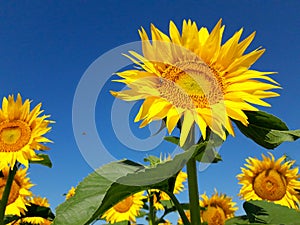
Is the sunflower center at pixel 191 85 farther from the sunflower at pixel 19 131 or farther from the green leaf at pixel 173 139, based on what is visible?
the sunflower at pixel 19 131

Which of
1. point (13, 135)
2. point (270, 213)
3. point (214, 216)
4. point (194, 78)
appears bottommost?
point (270, 213)

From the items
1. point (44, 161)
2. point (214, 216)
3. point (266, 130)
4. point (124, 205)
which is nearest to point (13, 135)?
point (44, 161)

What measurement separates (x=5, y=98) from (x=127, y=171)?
9.17 feet

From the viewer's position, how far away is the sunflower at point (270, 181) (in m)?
4.46

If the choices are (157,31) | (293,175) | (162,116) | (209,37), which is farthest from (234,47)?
(293,175)

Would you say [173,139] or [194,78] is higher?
[194,78]

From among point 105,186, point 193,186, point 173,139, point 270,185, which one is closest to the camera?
point 105,186

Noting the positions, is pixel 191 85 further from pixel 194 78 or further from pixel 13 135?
pixel 13 135

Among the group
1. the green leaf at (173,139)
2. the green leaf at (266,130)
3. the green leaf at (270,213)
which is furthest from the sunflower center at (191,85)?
the green leaf at (270,213)

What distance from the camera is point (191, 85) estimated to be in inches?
75.9

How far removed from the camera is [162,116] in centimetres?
172

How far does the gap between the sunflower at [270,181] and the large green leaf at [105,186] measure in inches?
126

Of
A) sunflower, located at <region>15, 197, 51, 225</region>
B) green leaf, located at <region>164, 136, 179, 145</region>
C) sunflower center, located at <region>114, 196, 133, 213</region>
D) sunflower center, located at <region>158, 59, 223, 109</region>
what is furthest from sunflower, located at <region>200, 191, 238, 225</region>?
sunflower center, located at <region>158, 59, 223, 109</region>

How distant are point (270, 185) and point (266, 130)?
10.5 feet
